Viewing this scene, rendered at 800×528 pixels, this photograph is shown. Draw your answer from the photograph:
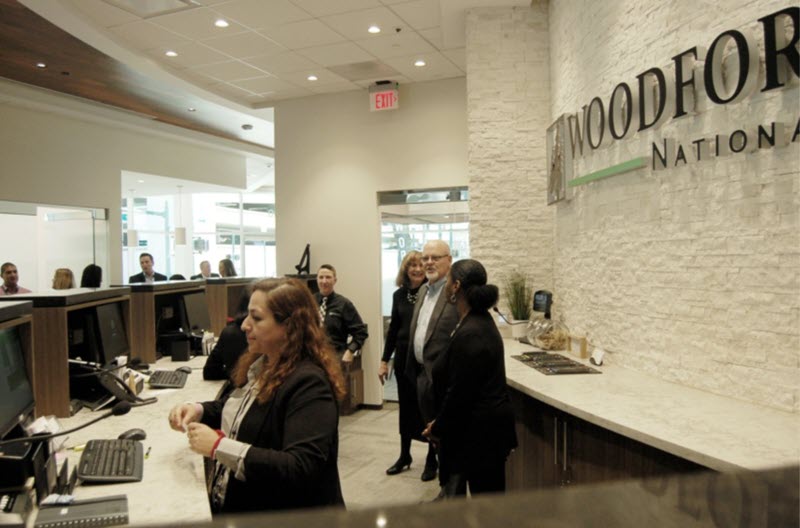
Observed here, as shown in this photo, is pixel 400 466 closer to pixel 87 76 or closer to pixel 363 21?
pixel 363 21

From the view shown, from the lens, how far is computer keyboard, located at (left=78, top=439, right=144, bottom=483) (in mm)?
1965

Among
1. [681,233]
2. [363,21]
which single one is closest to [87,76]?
[363,21]

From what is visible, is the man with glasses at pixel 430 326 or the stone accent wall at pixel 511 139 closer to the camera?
the man with glasses at pixel 430 326

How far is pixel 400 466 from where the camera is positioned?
4.55m

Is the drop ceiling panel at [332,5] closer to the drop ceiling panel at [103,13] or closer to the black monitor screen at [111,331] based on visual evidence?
the drop ceiling panel at [103,13]

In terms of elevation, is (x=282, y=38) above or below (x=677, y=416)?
above

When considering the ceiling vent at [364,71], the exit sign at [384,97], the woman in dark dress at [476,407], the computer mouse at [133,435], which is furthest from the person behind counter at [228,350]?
the exit sign at [384,97]

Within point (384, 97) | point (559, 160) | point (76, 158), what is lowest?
point (559, 160)

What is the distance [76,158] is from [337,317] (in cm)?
559

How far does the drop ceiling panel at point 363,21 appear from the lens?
4.84 meters

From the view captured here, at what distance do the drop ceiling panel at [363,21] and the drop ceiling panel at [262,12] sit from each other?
28 cm

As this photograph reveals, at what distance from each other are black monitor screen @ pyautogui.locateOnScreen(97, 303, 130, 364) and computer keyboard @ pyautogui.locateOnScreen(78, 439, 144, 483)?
1100 mm

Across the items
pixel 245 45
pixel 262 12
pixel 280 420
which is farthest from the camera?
pixel 245 45

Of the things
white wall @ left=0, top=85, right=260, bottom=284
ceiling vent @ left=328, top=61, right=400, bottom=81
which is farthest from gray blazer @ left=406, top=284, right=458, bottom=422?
white wall @ left=0, top=85, right=260, bottom=284
